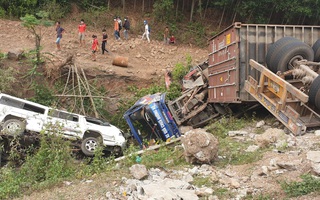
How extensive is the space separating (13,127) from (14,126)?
81 millimetres

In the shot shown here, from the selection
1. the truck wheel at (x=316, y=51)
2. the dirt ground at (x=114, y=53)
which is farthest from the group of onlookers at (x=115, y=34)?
the truck wheel at (x=316, y=51)

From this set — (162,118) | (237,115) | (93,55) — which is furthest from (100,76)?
→ (237,115)

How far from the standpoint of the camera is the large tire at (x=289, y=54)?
8.34 metres

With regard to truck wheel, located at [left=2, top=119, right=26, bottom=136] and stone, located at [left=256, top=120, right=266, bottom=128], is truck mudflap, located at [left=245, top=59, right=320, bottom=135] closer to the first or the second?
stone, located at [left=256, top=120, right=266, bottom=128]

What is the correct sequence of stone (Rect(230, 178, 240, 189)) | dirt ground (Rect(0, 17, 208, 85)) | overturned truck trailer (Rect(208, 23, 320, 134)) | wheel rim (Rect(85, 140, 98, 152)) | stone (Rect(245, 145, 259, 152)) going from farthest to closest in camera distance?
1. dirt ground (Rect(0, 17, 208, 85))
2. wheel rim (Rect(85, 140, 98, 152))
3. overturned truck trailer (Rect(208, 23, 320, 134))
4. stone (Rect(245, 145, 259, 152))
5. stone (Rect(230, 178, 240, 189))

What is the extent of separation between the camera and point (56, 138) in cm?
710

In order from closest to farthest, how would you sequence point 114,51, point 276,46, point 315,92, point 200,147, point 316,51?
point 200,147 < point 315,92 < point 276,46 < point 316,51 < point 114,51

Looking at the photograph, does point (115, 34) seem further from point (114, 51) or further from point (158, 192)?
point (158, 192)

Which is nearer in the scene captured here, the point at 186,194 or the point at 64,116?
the point at 186,194

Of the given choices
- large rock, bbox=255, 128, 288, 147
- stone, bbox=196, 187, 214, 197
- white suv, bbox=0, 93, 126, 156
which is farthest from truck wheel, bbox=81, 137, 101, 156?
stone, bbox=196, 187, 214, 197

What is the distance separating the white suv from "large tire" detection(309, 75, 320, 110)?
540cm

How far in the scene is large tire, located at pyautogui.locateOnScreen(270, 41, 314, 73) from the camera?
8344 mm

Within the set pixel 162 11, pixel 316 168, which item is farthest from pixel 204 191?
pixel 162 11

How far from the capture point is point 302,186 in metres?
4.79
